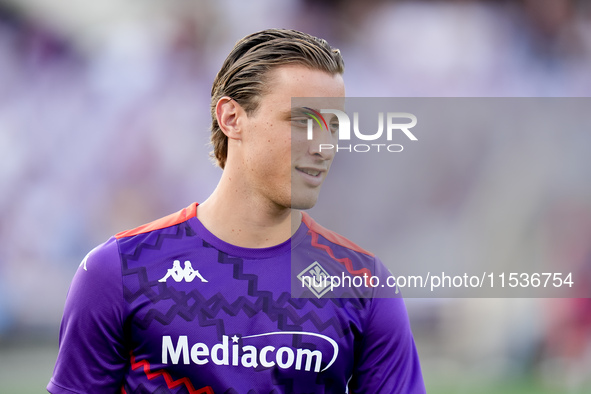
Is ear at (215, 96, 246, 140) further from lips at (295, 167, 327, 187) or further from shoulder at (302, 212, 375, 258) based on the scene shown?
shoulder at (302, 212, 375, 258)

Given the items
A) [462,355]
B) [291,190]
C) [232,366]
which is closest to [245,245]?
[291,190]

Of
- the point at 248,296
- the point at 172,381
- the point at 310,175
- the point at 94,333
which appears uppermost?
the point at 310,175

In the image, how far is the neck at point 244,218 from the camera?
2021mm

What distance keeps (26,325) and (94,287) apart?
18.8 ft

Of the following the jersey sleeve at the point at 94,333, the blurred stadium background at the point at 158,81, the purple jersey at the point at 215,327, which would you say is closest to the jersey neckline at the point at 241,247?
the purple jersey at the point at 215,327

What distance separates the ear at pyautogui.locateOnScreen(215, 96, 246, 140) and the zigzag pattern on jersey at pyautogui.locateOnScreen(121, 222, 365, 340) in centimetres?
46

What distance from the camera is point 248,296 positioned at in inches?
77.6

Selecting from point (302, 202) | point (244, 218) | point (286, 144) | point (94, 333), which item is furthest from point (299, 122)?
point (94, 333)

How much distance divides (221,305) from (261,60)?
789 mm

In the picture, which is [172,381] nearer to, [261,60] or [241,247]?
[241,247]

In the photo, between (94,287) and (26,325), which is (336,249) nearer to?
(94,287)

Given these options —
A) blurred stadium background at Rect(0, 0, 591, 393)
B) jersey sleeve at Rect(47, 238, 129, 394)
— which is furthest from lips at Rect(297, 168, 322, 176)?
blurred stadium background at Rect(0, 0, 591, 393)

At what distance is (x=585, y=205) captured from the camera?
698 centimetres

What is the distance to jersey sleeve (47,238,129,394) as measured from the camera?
1.92 metres
